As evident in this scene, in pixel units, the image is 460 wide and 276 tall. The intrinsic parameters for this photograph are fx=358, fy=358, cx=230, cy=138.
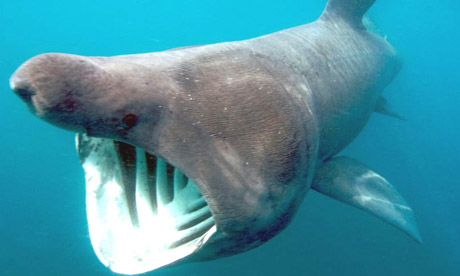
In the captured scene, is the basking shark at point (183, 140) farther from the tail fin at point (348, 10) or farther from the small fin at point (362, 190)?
the tail fin at point (348, 10)

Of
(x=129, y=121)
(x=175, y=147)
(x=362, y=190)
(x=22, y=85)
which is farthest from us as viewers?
(x=362, y=190)

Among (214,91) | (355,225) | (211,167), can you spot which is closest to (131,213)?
(211,167)

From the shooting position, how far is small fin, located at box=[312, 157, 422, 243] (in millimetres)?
4160

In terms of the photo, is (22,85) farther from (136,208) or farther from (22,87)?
(136,208)

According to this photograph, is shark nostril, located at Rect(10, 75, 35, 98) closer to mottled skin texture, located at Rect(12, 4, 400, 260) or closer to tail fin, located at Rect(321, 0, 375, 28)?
mottled skin texture, located at Rect(12, 4, 400, 260)

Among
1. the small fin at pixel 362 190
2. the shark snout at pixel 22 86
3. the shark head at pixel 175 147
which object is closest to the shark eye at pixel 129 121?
the shark head at pixel 175 147

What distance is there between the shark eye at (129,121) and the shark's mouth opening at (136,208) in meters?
0.54

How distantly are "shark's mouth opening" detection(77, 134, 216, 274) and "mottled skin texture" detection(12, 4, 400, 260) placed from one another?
247mm

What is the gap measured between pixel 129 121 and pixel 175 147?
0.30 metres

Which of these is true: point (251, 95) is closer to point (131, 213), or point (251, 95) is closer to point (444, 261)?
point (131, 213)

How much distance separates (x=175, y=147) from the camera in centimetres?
204

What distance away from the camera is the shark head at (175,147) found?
1.82 metres

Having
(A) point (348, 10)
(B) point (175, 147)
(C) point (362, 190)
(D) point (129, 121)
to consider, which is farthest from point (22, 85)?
(A) point (348, 10)

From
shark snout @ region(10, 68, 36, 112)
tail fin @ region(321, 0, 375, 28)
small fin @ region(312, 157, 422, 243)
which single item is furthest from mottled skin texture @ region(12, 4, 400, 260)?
tail fin @ region(321, 0, 375, 28)
